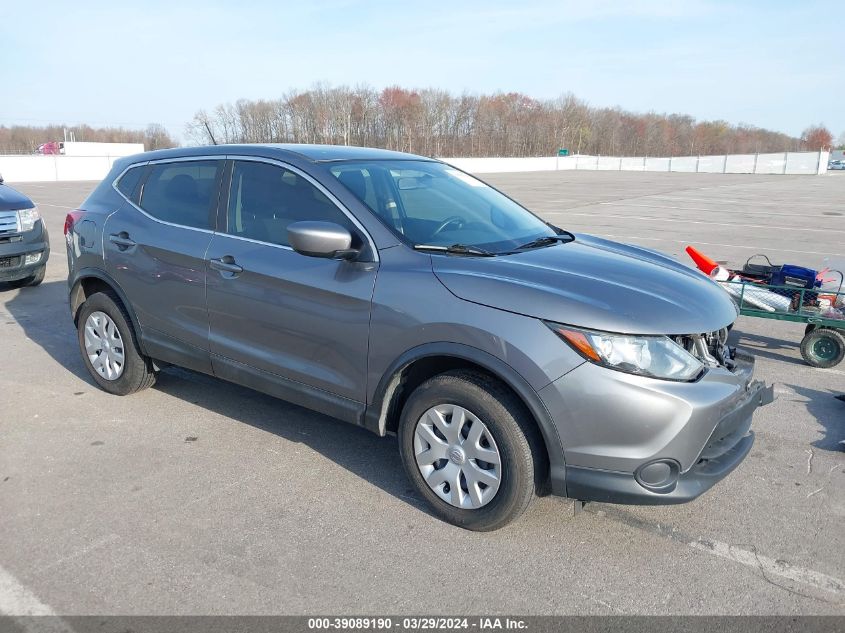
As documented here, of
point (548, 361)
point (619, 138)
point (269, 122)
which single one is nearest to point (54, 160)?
A: point (269, 122)

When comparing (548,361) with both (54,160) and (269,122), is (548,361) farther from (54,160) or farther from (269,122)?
(269,122)

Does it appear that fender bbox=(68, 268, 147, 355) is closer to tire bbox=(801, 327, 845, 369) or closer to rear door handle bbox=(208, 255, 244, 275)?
rear door handle bbox=(208, 255, 244, 275)

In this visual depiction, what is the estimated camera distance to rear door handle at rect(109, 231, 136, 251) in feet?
15.5

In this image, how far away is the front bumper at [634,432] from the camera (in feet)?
9.41

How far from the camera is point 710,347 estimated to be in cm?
331

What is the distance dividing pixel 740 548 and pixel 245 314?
113 inches

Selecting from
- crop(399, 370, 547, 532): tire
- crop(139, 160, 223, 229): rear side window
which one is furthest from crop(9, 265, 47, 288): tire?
crop(399, 370, 547, 532): tire

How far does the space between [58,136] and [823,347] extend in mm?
101232

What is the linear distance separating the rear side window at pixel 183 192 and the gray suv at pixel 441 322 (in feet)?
0.06

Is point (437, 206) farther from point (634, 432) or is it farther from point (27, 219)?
point (27, 219)

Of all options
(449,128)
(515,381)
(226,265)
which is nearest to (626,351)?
(515,381)

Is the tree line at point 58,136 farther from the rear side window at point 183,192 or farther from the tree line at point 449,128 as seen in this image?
the rear side window at point 183,192

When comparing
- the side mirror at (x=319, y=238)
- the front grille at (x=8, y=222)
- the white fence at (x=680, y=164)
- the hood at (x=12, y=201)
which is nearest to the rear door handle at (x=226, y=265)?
the side mirror at (x=319, y=238)

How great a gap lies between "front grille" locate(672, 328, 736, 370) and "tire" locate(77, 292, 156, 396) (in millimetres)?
3668
